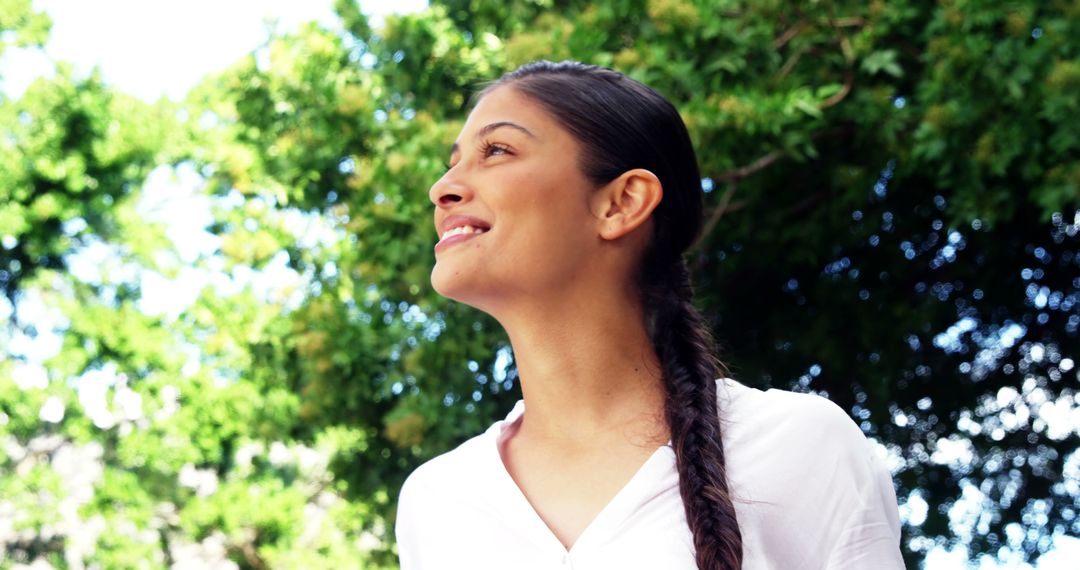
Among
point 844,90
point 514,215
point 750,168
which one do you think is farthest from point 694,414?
point 844,90

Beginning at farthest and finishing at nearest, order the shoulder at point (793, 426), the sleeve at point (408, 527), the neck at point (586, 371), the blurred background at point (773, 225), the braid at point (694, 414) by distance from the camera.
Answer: the blurred background at point (773, 225), the sleeve at point (408, 527), the neck at point (586, 371), the shoulder at point (793, 426), the braid at point (694, 414)

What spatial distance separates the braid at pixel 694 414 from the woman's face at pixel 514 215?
7.3 inches

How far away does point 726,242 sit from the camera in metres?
6.86

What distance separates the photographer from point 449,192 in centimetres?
191

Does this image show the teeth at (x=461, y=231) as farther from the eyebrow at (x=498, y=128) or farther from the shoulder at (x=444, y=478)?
the shoulder at (x=444, y=478)

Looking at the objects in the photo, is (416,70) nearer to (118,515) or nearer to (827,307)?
(827,307)

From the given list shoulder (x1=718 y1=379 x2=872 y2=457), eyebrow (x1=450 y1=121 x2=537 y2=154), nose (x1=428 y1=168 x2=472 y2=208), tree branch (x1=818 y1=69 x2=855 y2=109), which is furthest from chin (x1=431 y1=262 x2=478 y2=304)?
tree branch (x1=818 y1=69 x2=855 y2=109)

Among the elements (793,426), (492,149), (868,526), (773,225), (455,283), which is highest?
(492,149)

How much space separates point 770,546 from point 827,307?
568cm

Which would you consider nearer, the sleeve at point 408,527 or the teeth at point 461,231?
the teeth at point 461,231

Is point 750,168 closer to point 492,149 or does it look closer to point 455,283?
point 492,149

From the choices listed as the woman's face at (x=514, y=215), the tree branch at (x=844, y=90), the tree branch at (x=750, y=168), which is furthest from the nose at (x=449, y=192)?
the tree branch at (x=844, y=90)

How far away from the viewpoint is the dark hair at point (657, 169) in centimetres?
190

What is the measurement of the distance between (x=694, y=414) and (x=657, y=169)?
407 millimetres
